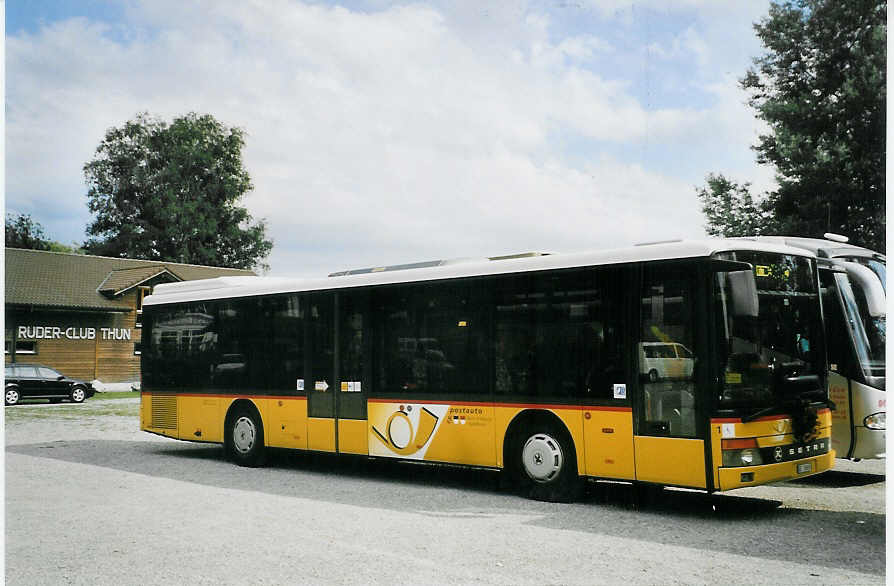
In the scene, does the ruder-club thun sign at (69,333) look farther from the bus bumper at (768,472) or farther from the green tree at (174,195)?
the bus bumper at (768,472)

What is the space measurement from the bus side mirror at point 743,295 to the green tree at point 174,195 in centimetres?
2793

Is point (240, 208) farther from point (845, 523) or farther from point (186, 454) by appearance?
point (845, 523)

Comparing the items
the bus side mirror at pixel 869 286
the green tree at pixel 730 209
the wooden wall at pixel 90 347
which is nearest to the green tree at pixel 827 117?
the green tree at pixel 730 209

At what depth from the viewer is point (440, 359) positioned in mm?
11406

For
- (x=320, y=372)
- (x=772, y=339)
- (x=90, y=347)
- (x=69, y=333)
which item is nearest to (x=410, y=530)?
(x=772, y=339)

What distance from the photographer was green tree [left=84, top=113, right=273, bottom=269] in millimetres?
36000

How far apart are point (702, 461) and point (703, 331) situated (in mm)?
1204

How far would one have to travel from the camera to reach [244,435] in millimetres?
14125

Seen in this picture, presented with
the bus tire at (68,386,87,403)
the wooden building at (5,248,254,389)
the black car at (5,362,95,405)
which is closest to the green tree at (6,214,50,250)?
the wooden building at (5,248,254,389)

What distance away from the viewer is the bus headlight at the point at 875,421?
10922mm

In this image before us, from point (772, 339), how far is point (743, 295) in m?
0.61

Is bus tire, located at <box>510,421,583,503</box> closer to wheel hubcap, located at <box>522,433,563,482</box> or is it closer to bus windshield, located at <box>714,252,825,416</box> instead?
wheel hubcap, located at <box>522,433,563,482</box>

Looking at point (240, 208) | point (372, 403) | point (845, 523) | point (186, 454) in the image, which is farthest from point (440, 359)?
point (240, 208)

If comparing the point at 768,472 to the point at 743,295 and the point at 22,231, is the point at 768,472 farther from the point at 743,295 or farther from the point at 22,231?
the point at 22,231
